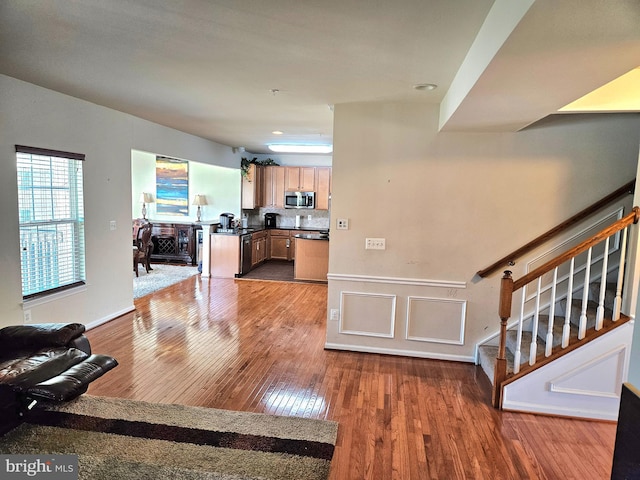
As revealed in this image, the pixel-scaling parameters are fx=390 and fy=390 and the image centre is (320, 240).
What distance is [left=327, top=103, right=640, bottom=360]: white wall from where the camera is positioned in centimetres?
357

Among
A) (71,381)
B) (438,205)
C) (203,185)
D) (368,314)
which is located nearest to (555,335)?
(438,205)

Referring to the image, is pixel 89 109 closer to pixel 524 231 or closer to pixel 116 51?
pixel 116 51

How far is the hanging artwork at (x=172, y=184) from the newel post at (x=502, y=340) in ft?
25.2

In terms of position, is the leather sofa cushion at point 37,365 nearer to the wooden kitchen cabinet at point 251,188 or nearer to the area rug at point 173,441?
the area rug at point 173,441

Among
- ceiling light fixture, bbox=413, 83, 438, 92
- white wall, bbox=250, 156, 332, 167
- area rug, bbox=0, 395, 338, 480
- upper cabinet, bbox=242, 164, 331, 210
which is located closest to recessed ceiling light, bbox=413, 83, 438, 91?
ceiling light fixture, bbox=413, 83, 438, 92

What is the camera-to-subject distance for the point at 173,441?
8.22ft

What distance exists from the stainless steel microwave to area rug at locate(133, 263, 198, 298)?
101 inches

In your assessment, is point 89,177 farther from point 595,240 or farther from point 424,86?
point 595,240

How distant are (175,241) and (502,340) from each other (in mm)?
7259

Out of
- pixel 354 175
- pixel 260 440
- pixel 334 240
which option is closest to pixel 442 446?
Result: pixel 260 440

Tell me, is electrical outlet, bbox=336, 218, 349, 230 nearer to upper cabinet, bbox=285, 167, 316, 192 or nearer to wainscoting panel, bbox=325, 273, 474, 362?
wainscoting panel, bbox=325, 273, 474, 362

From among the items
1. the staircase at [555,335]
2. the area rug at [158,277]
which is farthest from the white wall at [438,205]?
the area rug at [158,277]

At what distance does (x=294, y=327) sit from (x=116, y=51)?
3385 millimetres

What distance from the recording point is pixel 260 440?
2.54 metres
